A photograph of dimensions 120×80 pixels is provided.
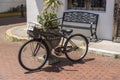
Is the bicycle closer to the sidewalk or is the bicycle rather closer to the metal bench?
the sidewalk

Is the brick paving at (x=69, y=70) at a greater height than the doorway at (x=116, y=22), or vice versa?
the doorway at (x=116, y=22)

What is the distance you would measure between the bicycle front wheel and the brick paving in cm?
17

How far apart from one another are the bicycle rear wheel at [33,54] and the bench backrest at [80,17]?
2977 mm

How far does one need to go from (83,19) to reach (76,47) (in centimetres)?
242

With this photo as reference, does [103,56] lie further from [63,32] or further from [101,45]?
[63,32]

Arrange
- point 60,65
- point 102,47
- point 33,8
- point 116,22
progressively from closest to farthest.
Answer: point 60,65
point 102,47
point 116,22
point 33,8

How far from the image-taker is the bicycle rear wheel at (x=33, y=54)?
6.71 meters

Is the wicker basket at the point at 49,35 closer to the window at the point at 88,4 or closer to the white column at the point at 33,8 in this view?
the window at the point at 88,4

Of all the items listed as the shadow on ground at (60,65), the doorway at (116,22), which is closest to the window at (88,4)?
the doorway at (116,22)

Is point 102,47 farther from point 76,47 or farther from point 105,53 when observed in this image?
point 76,47

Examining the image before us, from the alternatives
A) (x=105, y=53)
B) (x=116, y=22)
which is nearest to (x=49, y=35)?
(x=105, y=53)

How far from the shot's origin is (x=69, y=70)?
690 cm

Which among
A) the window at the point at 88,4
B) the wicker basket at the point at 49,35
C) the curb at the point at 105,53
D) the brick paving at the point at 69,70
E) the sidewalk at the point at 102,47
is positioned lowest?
the brick paving at the point at 69,70

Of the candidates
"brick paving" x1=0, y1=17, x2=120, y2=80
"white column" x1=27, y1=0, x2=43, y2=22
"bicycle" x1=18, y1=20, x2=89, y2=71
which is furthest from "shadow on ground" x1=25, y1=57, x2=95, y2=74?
"white column" x1=27, y1=0, x2=43, y2=22
